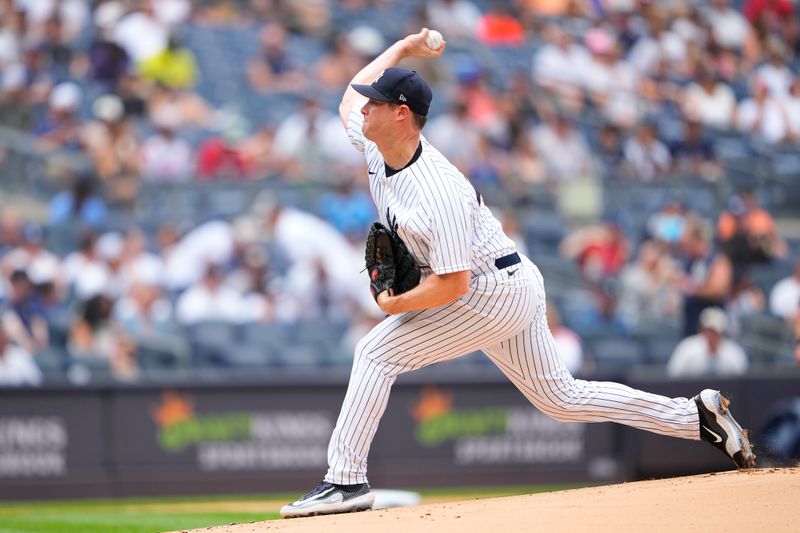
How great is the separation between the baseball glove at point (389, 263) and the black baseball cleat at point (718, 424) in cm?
140

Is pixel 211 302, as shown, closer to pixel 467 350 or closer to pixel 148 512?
pixel 148 512

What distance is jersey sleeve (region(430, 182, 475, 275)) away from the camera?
4.92 m

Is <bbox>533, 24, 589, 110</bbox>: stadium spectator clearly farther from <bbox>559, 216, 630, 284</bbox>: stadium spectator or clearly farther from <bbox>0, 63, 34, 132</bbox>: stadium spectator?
→ <bbox>0, 63, 34, 132</bbox>: stadium spectator

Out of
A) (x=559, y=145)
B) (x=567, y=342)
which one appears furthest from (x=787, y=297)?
(x=559, y=145)

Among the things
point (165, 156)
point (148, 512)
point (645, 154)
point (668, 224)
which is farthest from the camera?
point (645, 154)

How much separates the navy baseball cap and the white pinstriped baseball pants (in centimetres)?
74

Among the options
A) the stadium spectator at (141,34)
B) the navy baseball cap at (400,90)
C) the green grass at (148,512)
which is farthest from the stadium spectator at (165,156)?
the navy baseball cap at (400,90)

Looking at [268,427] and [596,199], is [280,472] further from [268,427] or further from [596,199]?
[596,199]

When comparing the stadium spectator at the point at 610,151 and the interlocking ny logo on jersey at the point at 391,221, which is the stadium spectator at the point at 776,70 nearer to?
the stadium spectator at the point at 610,151

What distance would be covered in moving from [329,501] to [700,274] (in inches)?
278

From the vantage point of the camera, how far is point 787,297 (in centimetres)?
1152

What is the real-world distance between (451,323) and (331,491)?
833mm

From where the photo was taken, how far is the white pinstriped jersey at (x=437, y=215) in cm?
493

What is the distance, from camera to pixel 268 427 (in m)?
10.6
